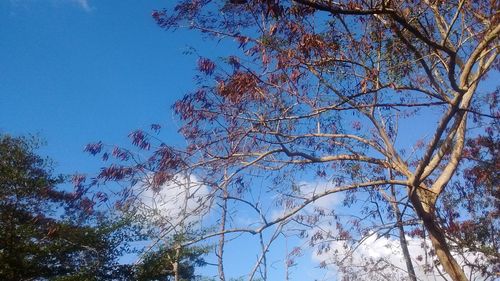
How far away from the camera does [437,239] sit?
6.79 meters

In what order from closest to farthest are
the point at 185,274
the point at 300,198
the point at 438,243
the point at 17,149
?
the point at 438,243 < the point at 300,198 < the point at 17,149 < the point at 185,274

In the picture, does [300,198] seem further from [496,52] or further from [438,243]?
[496,52]

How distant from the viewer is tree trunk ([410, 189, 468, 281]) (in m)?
6.63

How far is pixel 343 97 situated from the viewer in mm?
6355

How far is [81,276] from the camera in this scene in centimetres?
1316

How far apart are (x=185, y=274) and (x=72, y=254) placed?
7575 millimetres

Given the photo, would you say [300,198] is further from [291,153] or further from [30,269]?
[30,269]

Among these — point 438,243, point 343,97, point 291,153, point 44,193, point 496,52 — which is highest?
point 44,193

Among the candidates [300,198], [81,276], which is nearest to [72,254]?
[81,276]

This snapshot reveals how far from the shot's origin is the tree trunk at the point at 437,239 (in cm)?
663

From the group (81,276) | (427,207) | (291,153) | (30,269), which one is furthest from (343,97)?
(30,269)

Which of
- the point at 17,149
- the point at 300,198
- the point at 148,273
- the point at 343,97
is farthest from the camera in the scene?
the point at 148,273

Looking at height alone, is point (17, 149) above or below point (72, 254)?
above

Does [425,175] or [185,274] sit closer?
[425,175]
